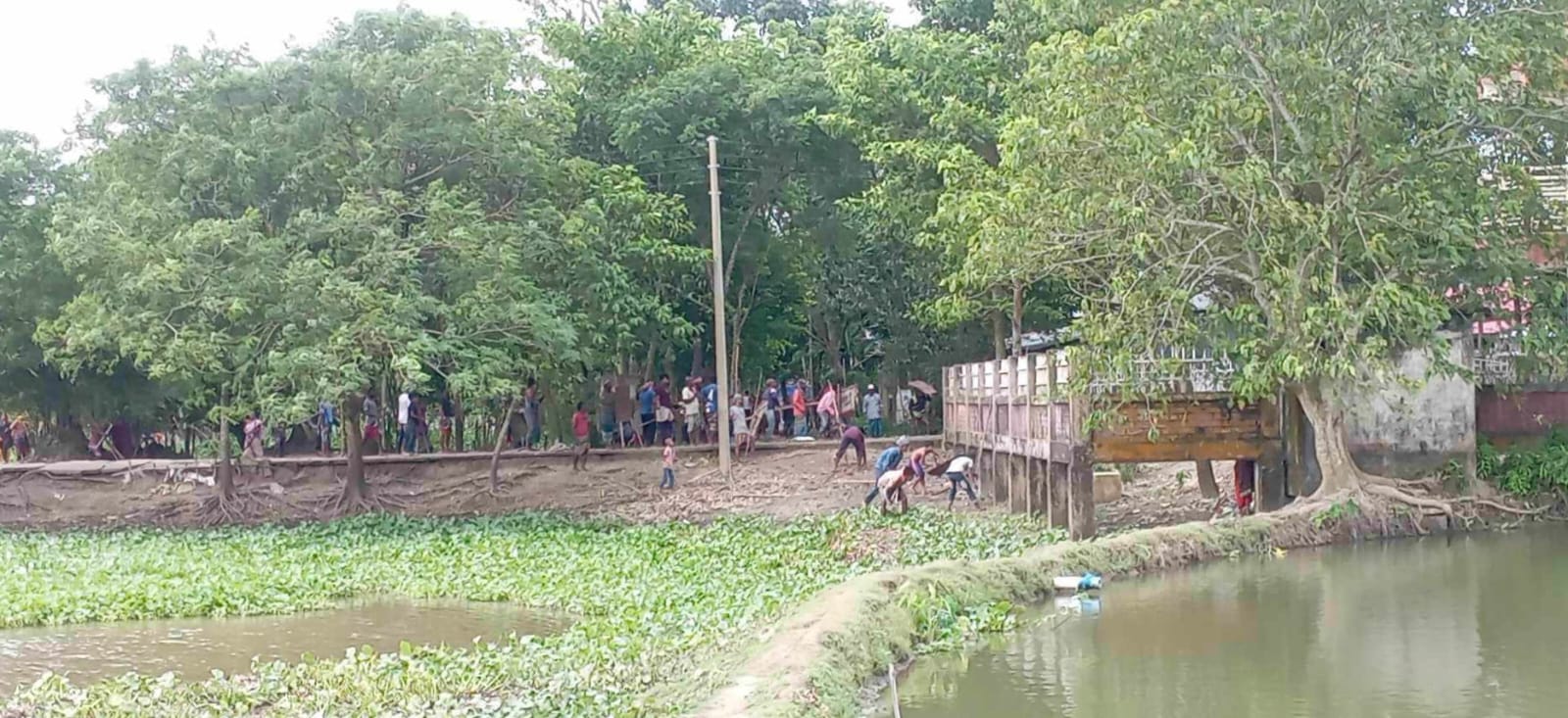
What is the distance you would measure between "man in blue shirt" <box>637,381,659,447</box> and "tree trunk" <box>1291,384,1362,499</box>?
14297 mm

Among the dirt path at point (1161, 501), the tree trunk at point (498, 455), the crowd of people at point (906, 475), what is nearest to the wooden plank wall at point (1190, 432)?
the dirt path at point (1161, 501)

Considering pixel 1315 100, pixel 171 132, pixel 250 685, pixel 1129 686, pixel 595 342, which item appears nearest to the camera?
pixel 1129 686

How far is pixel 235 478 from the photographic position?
1130 inches

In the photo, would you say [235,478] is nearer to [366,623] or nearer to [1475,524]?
[366,623]

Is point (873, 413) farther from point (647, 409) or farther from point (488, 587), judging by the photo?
point (488, 587)

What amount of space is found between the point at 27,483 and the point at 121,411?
8.70ft

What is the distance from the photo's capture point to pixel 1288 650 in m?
11.7

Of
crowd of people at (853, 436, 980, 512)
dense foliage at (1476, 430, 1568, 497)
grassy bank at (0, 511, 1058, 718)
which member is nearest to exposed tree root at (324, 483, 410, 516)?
Result: grassy bank at (0, 511, 1058, 718)

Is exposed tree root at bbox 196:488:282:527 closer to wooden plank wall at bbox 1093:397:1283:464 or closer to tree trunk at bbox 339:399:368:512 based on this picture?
tree trunk at bbox 339:399:368:512

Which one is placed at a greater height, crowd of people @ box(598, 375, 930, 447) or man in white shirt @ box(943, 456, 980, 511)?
crowd of people @ box(598, 375, 930, 447)

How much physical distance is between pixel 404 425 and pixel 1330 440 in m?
18.0

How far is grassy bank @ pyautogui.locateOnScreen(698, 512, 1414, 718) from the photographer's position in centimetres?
962

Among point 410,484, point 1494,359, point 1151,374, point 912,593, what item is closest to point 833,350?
point 410,484

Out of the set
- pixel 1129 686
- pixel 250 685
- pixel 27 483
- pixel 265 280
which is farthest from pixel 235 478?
pixel 1129 686
